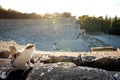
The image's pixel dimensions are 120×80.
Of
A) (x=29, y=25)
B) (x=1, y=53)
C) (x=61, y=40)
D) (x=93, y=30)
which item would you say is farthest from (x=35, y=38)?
(x=93, y=30)

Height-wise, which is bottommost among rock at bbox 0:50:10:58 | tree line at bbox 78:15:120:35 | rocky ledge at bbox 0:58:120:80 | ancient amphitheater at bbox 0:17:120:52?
tree line at bbox 78:15:120:35

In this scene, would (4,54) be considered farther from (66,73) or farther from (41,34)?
(41,34)

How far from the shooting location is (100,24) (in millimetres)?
39906

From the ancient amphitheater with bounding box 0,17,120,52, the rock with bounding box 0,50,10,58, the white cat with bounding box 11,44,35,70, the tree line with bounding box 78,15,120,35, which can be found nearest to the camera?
the white cat with bounding box 11,44,35,70

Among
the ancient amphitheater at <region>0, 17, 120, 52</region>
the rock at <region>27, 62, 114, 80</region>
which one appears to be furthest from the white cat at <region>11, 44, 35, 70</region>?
the ancient amphitheater at <region>0, 17, 120, 52</region>

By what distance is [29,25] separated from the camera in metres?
14.2

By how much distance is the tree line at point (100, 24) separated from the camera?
38213mm

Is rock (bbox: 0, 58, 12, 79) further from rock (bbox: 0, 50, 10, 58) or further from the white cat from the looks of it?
rock (bbox: 0, 50, 10, 58)

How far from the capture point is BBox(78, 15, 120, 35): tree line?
3821cm

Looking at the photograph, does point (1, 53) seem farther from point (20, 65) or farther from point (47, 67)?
point (47, 67)

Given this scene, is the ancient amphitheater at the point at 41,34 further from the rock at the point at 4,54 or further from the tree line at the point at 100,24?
the tree line at the point at 100,24

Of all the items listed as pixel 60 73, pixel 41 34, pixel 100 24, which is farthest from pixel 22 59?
pixel 100 24

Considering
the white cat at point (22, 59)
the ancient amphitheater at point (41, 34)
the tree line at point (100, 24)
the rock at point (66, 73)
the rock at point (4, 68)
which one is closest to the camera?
the rock at point (66, 73)

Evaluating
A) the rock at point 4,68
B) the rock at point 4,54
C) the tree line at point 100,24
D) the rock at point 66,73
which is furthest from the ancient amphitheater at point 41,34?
the tree line at point 100,24
